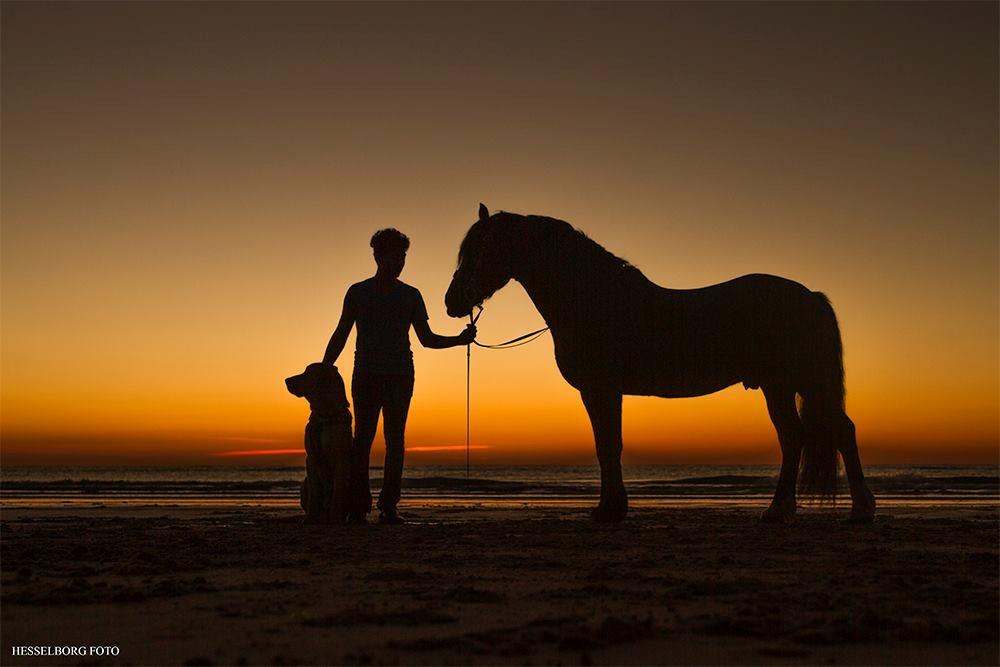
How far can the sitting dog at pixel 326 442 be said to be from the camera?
7.55m

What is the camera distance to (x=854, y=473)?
307 inches

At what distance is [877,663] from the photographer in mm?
2773

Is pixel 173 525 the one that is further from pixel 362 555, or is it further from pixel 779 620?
pixel 779 620

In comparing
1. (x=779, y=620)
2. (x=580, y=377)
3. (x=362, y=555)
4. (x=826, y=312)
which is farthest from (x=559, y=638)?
(x=826, y=312)

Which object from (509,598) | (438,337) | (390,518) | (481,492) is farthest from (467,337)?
A: (481,492)

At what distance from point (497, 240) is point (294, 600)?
4.73m

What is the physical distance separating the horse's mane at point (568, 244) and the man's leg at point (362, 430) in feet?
4.66

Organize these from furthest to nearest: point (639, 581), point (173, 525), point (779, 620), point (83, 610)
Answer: point (173, 525)
point (639, 581)
point (83, 610)
point (779, 620)

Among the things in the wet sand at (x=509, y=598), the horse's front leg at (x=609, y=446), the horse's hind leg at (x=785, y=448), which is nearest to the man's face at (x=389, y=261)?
the horse's front leg at (x=609, y=446)

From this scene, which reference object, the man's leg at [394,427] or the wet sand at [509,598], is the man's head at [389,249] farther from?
the wet sand at [509,598]

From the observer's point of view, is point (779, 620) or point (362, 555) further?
point (362, 555)

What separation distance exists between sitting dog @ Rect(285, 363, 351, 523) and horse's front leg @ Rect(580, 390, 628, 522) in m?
A: 2.08

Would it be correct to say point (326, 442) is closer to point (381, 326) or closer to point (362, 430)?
point (362, 430)

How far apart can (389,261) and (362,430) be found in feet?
4.78
